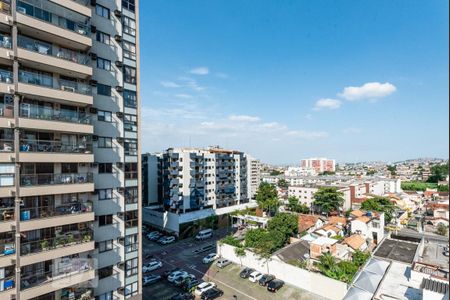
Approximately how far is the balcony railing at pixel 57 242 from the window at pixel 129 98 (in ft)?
14.1

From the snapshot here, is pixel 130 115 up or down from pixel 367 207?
up

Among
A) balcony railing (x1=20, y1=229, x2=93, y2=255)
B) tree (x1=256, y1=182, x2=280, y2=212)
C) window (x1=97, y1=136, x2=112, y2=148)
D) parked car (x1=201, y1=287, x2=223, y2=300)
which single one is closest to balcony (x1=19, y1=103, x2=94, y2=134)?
window (x1=97, y1=136, x2=112, y2=148)

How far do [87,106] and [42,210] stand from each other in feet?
10.6

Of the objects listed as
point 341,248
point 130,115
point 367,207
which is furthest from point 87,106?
point 367,207

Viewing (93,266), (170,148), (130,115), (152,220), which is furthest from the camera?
(170,148)

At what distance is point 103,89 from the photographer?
893 centimetres

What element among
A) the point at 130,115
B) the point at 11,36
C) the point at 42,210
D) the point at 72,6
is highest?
the point at 72,6

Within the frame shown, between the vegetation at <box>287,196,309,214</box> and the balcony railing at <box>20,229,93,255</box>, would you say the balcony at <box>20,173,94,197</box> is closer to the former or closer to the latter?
the balcony railing at <box>20,229,93,255</box>

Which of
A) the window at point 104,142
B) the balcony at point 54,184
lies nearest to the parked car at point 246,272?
the balcony at point 54,184

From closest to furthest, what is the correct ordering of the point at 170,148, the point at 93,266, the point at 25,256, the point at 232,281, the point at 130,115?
the point at 25,256 → the point at 93,266 → the point at 130,115 → the point at 232,281 → the point at 170,148

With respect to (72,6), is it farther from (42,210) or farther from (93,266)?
(93,266)

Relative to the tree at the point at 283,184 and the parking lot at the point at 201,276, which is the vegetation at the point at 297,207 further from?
the tree at the point at 283,184

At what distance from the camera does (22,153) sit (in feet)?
22.8

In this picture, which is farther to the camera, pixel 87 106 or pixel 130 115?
pixel 130 115
